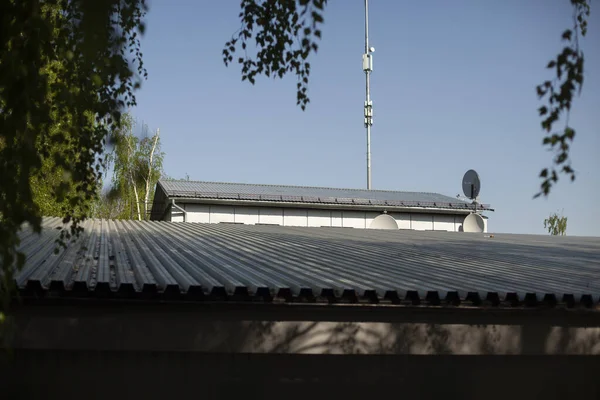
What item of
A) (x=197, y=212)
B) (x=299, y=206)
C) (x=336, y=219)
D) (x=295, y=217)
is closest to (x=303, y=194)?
(x=299, y=206)

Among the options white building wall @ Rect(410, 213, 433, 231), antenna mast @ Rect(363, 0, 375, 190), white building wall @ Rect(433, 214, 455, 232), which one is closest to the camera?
white building wall @ Rect(410, 213, 433, 231)

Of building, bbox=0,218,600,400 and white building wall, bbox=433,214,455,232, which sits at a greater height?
white building wall, bbox=433,214,455,232

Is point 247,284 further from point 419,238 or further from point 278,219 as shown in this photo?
point 278,219

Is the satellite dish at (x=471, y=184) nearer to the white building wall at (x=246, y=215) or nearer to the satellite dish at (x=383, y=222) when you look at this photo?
the satellite dish at (x=383, y=222)

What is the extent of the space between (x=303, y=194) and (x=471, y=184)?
20.4ft

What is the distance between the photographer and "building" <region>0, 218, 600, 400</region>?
6.78m

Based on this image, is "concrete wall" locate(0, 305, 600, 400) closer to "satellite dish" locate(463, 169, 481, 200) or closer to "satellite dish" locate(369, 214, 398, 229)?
"satellite dish" locate(369, 214, 398, 229)

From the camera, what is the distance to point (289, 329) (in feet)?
23.6

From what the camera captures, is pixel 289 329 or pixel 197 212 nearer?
pixel 289 329

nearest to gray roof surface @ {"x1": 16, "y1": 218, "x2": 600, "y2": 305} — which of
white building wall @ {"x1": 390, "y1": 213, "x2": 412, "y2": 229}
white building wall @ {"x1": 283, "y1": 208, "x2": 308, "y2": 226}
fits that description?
white building wall @ {"x1": 283, "y1": 208, "x2": 308, "y2": 226}

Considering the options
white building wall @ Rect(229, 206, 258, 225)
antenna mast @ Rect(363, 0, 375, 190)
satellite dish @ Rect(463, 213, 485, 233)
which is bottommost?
satellite dish @ Rect(463, 213, 485, 233)

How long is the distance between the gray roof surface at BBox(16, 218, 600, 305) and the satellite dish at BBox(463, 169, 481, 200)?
7.98m

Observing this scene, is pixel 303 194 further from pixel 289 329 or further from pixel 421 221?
pixel 289 329

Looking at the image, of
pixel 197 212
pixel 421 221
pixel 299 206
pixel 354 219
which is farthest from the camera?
pixel 421 221
